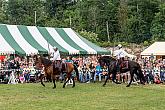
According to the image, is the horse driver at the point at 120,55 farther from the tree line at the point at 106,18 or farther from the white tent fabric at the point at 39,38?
the tree line at the point at 106,18

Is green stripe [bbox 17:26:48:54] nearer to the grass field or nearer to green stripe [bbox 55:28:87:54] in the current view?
green stripe [bbox 55:28:87:54]

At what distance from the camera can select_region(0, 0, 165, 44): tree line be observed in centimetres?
5997

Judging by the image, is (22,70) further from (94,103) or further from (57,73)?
(94,103)

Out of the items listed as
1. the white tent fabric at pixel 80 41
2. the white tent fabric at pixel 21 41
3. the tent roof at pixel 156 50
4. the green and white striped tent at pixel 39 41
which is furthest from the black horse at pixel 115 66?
the tent roof at pixel 156 50

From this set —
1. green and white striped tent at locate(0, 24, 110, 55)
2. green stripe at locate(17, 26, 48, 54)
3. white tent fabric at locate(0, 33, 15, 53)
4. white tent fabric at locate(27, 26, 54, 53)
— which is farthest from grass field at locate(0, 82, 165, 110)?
white tent fabric at locate(27, 26, 54, 53)

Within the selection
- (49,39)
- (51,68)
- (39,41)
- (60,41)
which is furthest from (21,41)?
(51,68)

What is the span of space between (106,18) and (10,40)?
37.0 metres

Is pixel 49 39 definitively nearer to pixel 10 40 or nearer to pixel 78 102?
pixel 10 40

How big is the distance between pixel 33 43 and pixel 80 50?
3.02 m

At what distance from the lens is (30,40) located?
27344 mm

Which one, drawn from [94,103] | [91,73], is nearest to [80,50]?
[91,73]

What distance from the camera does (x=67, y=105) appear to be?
12.9m

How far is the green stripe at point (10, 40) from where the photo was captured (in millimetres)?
25078

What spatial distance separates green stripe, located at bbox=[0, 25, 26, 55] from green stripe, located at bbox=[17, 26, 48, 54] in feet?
3.62
